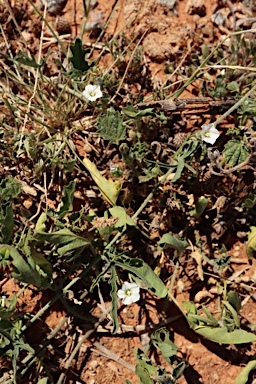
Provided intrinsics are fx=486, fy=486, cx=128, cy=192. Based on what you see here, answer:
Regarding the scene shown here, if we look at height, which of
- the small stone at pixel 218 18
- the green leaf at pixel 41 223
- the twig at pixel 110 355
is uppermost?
the small stone at pixel 218 18

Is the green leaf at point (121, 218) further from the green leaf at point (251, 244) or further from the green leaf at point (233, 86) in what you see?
the green leaf at point (233, 86)

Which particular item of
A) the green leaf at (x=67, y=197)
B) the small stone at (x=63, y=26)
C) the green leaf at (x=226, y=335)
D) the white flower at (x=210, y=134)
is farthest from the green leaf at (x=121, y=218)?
the small stone at (x=63, y=26)

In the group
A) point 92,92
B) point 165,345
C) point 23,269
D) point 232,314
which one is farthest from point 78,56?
point 232,314

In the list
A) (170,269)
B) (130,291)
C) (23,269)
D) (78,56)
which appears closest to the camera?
(23,269)

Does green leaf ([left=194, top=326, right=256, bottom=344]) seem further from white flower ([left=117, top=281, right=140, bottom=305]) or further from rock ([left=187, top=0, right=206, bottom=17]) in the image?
rock ([left=187, top=0, right=206, bottom=17])

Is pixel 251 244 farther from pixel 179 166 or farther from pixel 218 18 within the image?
pixel 218 18

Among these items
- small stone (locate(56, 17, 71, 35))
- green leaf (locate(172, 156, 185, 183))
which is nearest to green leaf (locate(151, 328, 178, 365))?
green leaf (locate(172, 156, 185, 183))

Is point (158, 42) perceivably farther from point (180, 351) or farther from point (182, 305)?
point (180, 351)

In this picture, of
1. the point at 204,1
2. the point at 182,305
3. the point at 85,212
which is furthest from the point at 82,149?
the point at 204,1
